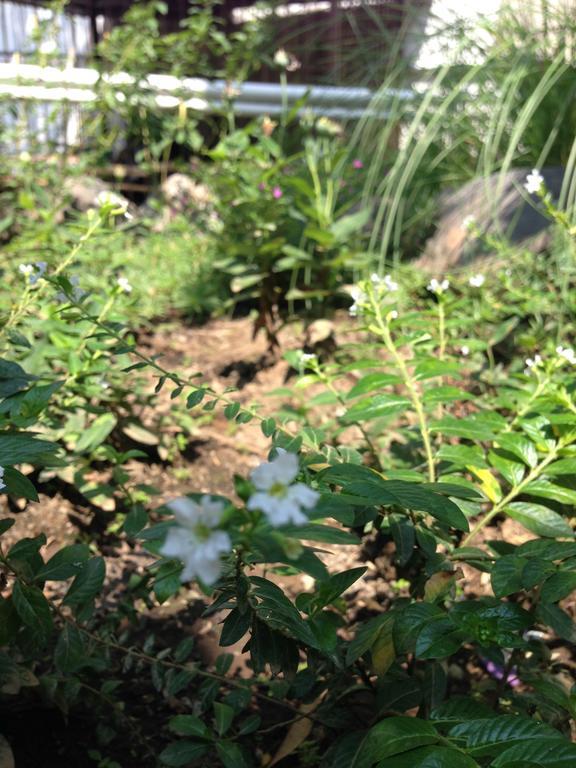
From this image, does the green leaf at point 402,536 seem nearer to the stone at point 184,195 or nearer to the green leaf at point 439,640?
the green leaf at point 439,640

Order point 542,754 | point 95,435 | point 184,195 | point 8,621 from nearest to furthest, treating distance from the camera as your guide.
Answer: point 542,754 < point 8,621 < point 95,435 < point 184,195

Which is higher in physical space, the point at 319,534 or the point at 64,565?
the point at 319,534

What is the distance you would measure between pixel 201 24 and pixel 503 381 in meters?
3.00

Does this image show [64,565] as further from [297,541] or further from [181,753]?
[297,541]

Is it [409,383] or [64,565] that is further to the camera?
[409,383]

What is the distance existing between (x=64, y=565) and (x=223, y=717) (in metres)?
0.33

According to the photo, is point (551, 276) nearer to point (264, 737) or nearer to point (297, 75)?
point (264, 737)

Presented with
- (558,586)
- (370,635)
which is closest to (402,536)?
(370,635)

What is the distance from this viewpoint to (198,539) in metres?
0.67

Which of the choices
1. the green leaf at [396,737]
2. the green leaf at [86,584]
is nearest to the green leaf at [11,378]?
the green leaf at [86,584]

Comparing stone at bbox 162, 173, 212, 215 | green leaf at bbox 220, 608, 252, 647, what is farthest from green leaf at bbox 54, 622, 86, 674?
stone at bbox 162, 173, 212, 215

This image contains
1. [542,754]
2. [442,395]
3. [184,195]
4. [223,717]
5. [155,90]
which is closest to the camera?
[542,754]

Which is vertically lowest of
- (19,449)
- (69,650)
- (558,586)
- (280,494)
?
(69,650)

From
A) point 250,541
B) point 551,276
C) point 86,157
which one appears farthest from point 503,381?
point 86,157
